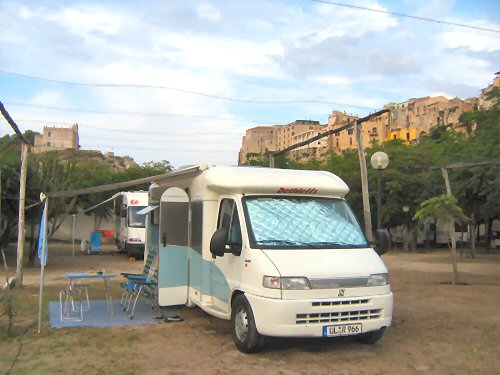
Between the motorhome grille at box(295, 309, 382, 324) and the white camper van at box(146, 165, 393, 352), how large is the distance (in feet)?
0.04

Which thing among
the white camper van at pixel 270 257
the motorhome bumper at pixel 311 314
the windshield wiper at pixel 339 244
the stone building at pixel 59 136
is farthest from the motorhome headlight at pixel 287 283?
the stone building at pixel 59 136

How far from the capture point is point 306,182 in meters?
8.25

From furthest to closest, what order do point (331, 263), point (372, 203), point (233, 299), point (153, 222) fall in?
point (372, 203) → point (153, 222) → point (233, 299) → point (331, 263)

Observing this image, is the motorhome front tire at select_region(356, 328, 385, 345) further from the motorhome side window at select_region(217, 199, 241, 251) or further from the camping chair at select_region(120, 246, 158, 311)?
the camping chair at select_region(120, 246, 158, 311)

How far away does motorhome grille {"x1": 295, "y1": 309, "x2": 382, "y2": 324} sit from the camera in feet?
22.0

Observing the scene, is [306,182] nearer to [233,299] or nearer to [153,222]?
[233,299]

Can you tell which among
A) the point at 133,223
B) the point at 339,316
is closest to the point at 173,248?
the point at 339,316

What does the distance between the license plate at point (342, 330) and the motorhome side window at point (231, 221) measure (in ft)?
5.28

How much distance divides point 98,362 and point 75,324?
7.44 ft

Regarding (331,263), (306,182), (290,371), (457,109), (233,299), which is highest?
(457,109)

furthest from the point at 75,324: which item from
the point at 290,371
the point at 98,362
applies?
the point at 290,371

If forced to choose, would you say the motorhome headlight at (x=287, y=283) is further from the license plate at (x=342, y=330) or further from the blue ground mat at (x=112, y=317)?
the blue ground mat at (x=112, y=317)

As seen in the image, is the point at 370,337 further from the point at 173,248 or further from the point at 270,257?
the point at 173,248

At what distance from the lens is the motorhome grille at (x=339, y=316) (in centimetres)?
672
